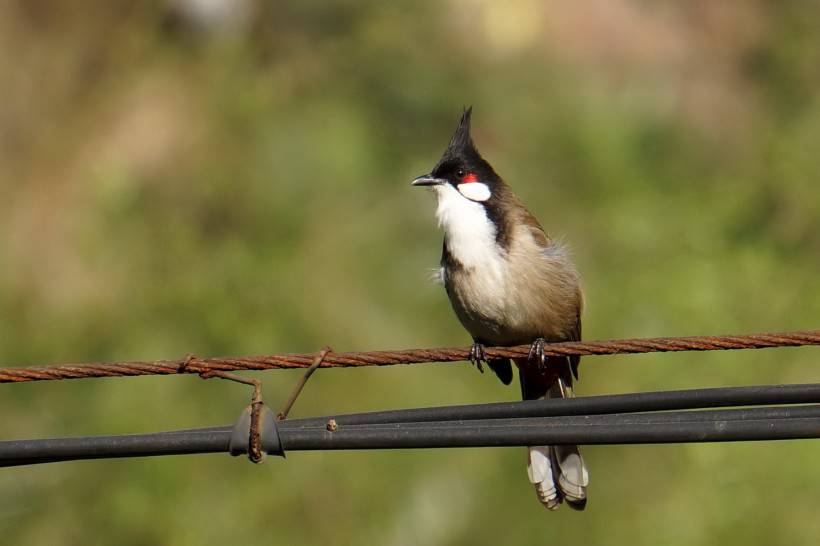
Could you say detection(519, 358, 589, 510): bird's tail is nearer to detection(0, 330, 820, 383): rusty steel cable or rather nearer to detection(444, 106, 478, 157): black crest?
detection(444, 106, 478, 157): black crest

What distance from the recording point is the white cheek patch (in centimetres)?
544

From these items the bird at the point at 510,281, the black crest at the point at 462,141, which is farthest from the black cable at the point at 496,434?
the black crest at the point at 462,141

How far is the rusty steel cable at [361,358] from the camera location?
305 cm

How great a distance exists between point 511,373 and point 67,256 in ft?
20.0

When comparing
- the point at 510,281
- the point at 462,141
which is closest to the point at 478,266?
the point at 510,281

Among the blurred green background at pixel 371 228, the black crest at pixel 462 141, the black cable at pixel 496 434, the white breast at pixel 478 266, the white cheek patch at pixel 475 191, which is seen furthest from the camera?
the blurred green background at pixel 371 228

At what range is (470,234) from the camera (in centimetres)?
522

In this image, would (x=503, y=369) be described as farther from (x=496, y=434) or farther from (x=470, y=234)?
(x=496, y=434)

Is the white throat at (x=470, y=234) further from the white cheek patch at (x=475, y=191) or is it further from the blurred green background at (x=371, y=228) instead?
the blurred green background at (x=371, y=228)

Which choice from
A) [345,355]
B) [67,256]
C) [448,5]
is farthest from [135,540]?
[448,5]

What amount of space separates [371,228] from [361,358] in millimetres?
6597

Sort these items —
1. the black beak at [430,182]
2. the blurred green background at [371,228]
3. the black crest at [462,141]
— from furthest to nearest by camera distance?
1. the blurred green background at [371,228]
2. the black crest at [462,141]
3. the black beak at [430,182]

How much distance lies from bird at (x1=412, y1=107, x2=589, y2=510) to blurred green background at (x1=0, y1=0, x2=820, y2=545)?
2886mm

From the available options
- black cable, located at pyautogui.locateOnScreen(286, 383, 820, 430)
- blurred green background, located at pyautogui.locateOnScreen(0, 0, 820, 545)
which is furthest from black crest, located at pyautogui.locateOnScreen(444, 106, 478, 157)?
blurred green background, located at pyautogui.locateOnScreen(0, 0, 820, 545)
